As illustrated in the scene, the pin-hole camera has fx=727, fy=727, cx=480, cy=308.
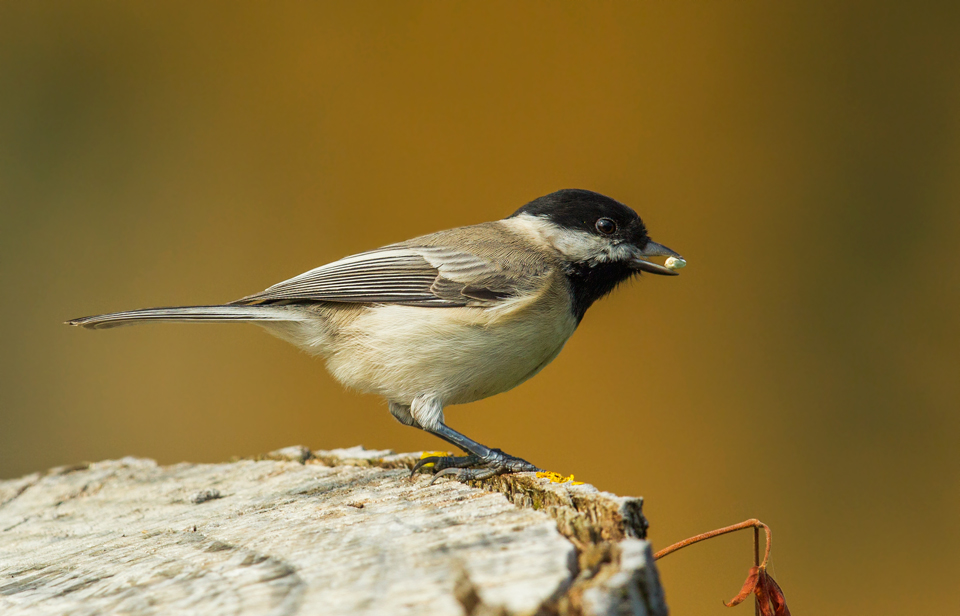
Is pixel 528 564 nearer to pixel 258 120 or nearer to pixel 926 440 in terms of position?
Result: pixel 926 440

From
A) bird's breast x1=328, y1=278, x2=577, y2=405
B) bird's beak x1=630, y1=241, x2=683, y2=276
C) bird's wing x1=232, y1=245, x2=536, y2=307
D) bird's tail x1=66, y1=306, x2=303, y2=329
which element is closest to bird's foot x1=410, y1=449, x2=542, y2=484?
bird's breast x1=328, y1=278, x2=577, y2=405

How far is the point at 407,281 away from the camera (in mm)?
2498

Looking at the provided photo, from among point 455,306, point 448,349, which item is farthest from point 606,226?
point 448,349

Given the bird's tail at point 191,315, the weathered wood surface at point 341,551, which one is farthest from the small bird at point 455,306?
the weathered wood surface at point 341,551

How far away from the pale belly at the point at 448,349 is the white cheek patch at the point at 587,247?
26cm

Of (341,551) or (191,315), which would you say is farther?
(191,315)

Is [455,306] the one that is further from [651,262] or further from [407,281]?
[651,262]

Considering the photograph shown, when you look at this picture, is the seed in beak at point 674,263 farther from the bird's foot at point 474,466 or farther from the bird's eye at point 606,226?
the bird's foot at point 474,466

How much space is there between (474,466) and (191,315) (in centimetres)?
108

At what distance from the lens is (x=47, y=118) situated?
4766 mm

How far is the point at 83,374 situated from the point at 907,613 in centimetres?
482

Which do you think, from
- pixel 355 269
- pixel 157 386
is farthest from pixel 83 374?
pixel 355 269

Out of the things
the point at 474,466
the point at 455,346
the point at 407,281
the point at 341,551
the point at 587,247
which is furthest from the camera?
the point at 587,247

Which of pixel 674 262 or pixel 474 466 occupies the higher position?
pixel 674 262
